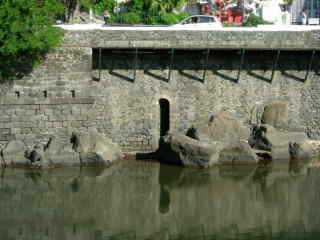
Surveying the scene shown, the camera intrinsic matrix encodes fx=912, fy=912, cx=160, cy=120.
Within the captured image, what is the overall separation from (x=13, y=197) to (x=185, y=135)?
7.93 metres

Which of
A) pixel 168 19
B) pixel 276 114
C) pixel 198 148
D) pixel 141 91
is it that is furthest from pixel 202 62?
pixel 168 19

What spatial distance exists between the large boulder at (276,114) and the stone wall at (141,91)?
1.15 feet

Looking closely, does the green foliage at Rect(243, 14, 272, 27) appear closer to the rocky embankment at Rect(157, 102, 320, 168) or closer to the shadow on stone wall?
the shadow on stone wall

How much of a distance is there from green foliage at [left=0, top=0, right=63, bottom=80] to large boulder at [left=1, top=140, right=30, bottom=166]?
269cm

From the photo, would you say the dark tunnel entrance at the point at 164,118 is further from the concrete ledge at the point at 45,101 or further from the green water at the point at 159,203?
the concrete ledge at the point at 45,101

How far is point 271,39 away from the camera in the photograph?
36.8 m

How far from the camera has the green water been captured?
2728 centimetres

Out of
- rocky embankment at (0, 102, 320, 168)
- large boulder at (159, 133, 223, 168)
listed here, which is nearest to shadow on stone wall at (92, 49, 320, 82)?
rocky embankment at (0, 102, 320, 168)

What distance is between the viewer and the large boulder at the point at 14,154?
34.8 meters

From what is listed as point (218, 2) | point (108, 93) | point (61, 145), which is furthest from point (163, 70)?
point (218, 2)

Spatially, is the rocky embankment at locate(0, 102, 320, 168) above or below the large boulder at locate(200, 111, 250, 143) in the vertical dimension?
below

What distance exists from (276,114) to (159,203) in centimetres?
871

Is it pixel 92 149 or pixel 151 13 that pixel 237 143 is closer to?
pixel 92 149

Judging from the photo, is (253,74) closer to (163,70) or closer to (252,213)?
(163,70)
